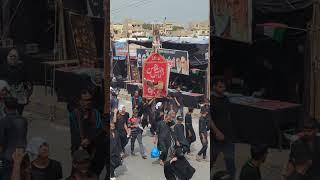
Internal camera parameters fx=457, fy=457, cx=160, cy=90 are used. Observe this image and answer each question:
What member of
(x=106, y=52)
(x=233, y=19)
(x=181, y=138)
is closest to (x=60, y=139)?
(x=106, y=52)

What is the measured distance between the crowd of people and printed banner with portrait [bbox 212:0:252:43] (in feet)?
6.45

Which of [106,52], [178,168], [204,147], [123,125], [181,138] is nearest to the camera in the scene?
[106,52]

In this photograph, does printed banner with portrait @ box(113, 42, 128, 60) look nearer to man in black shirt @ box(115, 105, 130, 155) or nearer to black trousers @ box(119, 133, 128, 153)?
man in black shirt @ box(115, 105, 130, 155)

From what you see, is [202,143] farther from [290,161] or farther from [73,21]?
[73,21]

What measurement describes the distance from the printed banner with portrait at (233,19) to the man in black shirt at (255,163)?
2.60 feet

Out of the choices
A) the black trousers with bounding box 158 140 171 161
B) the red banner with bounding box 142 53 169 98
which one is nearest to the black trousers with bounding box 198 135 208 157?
the black trousers with bounding box 158 140 171 161

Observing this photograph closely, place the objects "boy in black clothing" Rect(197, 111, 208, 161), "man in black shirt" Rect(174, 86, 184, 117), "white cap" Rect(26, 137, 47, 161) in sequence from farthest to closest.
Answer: "man in black shirt" Rect(174, 86, 184, 117) → "boy in black clothing" Rect(197, 111, 208, 161) → "white cap" Rect(26, 137, 47, 161)

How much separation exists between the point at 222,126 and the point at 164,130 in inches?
85.0

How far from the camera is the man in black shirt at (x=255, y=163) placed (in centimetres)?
334

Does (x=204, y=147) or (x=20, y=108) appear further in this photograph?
(x=204, y=147)

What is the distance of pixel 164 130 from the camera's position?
558 centimetres

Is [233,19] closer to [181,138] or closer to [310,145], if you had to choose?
[310,145]

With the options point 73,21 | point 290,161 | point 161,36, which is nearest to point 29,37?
point 73,21

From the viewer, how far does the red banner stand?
5738 millimetres
